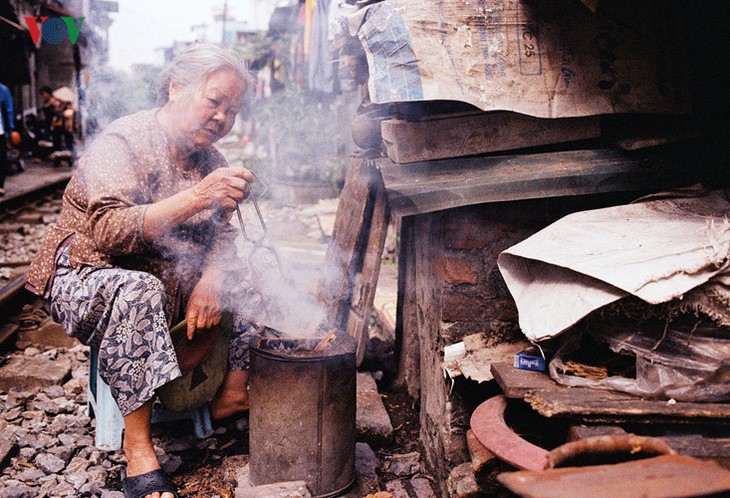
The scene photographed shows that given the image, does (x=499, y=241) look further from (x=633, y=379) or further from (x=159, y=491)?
(x=159, y=491)

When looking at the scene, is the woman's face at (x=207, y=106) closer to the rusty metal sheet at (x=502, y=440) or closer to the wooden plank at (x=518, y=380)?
the wooden plank at (x=518, y=380)

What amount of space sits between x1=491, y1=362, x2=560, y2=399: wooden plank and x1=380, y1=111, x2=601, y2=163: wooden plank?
963 mm

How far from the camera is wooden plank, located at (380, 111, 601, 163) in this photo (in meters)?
2.66

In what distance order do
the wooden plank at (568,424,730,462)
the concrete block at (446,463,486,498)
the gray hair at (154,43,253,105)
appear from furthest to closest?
the gray hair at (154,43,253,105)
the concrete block at (446,463,486,498)
the wooden plank at (568,424,730,462)

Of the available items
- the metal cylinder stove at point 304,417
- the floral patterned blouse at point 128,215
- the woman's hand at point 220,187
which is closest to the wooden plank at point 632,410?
the metal cylinder stove at point 304,417

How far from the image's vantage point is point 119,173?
117 inches

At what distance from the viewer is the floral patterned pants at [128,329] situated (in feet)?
9.39

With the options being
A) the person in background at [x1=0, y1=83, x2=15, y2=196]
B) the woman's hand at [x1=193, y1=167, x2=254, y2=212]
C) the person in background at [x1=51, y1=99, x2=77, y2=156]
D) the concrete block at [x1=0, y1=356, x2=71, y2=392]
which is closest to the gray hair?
the woman's hand at [x1=193, y1=167, x2=254, y2=212]

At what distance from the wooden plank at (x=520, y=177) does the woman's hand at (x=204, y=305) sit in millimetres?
1150

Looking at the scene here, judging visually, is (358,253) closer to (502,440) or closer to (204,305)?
(204,305)

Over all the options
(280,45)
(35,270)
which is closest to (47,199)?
(280,45)

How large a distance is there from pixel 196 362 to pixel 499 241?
1.78 metres

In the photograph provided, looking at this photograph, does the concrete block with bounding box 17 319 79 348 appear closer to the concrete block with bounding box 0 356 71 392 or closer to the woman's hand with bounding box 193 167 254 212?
the concrete block with bounding box 0 356 71 392

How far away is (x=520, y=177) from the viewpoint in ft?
8.59
